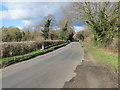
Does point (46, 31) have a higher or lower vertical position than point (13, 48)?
higher

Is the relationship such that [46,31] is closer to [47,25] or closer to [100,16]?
[47,25]

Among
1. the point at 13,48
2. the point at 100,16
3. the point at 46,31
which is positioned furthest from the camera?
→ the point at 46,31

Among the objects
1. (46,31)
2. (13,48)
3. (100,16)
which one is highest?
(100,16)

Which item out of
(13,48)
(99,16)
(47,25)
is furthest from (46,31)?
(13,48)

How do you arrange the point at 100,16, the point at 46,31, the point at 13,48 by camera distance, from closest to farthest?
the point at 13,48
the point at 100,16
the point at 46,31

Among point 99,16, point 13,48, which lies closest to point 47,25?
point 99,16

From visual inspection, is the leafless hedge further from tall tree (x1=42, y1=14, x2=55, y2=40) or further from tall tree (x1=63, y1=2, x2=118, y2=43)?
tall tree (x1=42, y1=14, x2=55, y2=40)

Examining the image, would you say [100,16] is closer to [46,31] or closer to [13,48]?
[13,48]

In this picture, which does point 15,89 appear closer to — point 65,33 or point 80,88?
point 80,88

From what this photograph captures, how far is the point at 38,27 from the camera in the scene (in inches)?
2302

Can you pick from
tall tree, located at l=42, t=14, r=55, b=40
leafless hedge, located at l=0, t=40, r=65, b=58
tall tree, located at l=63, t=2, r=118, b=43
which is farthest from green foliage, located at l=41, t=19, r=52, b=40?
leafless hedge, located at l=0, t=40, r=65, b=58

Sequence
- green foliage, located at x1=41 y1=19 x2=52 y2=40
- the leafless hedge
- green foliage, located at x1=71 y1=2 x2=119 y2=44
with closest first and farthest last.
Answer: the leafless hedge → green foliage, located at x1=71 y1=2 x2=119 y2=44 → green foliage, located at x1=41 y1=19 x2=52 y2=40

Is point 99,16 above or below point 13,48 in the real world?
above

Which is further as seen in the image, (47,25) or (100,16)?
(47,25)
